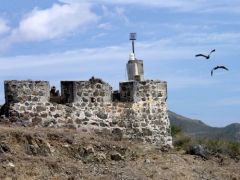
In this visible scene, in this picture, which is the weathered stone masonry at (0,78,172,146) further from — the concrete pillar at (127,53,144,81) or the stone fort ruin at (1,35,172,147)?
the concrete pillar at (127,53,144,81)

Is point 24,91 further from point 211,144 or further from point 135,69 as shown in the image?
point 211,144

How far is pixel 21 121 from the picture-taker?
72.8 ft

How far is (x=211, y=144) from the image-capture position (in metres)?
26.7

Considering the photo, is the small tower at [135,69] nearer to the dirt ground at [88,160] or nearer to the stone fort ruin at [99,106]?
the stone fort ruin at [99,106]

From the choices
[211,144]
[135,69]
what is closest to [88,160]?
[135,69]

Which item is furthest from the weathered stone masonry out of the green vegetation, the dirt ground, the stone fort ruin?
the green vegetation

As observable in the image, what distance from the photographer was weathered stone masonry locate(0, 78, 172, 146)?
22359 millimetres

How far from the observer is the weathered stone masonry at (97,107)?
73.4 ft

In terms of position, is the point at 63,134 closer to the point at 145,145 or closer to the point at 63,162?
the point at 63,162

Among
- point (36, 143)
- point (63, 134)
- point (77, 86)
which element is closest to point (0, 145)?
point (36, 143)

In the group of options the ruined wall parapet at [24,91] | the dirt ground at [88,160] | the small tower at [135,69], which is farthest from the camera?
the small tower at [135,69]

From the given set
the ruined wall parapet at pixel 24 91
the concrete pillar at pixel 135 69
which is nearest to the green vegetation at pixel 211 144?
the concrete pillar at pixel 135 69

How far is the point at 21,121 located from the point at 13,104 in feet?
2.08

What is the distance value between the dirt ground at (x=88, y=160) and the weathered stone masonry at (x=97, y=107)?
55cm
